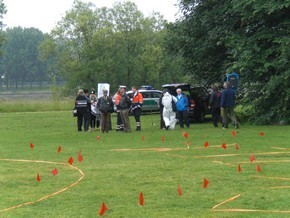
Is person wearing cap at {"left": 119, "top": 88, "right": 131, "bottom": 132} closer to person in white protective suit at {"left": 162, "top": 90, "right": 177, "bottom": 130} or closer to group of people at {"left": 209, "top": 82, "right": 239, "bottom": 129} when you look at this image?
person in white protective suit at {"left": 162, "top": 90, "right": 177, "bottom": 130}

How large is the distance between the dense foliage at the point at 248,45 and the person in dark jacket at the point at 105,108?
17.3 ft

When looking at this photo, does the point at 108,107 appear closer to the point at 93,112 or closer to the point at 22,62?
the point at 93,112

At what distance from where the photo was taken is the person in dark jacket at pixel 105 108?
22.4 m

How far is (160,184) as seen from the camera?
976 centimetres

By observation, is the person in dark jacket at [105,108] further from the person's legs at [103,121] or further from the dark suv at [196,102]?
the dark suv at [196,102]

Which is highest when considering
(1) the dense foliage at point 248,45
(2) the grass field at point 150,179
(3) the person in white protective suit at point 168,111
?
(1) the dense foliage at point 248,45

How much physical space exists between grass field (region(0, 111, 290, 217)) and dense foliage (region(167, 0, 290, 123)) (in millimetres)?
6041

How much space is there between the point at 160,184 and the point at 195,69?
65.4 feet

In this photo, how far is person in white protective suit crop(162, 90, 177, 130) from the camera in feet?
75.2

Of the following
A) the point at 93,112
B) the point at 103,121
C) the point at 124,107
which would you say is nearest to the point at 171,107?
the point at 124,107

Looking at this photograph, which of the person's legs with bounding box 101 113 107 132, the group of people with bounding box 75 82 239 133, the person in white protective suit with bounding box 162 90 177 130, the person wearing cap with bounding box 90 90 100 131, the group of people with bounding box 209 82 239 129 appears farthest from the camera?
the person wearing cap with bounding box 90 90 100 131

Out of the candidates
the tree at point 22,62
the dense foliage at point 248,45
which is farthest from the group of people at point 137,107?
the tree at point 22,62

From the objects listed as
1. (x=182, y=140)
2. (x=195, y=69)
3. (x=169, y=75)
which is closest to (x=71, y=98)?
(x=169, y=75)

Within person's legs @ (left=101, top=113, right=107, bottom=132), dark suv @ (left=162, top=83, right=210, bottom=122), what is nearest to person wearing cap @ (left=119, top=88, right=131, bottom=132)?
person's legs @ (left=101, top=113, right=107, bottom=132)
